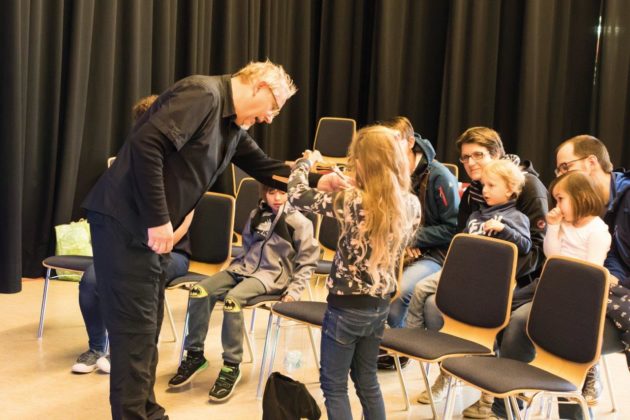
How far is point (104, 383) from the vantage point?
387cm

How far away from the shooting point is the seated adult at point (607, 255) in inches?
137

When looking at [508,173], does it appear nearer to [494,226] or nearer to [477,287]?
[494,226]

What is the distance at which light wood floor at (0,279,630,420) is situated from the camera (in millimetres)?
3572

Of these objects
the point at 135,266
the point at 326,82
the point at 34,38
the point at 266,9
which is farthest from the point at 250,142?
the point at 326,82

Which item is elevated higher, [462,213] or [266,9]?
[266,9]

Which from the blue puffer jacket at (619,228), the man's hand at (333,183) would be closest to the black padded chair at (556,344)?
the blue puffer jacket at (619,228)

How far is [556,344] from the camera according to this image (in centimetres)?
320

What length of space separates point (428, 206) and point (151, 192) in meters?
2.15

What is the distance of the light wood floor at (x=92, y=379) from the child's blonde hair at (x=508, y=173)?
3.52 ft

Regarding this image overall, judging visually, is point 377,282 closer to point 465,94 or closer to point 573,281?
point 573,281

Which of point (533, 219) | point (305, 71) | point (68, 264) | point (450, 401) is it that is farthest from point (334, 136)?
point (450, 401)

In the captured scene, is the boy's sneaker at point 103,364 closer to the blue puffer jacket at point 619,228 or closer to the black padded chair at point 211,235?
the black padded chair at point 211,235

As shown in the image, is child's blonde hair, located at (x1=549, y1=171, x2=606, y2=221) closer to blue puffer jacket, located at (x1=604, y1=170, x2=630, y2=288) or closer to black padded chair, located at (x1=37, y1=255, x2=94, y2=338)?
blue puffer jacket, located at (x1=604, y1=170, x2=630, y2=288)

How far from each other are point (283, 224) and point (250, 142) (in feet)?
3.24
